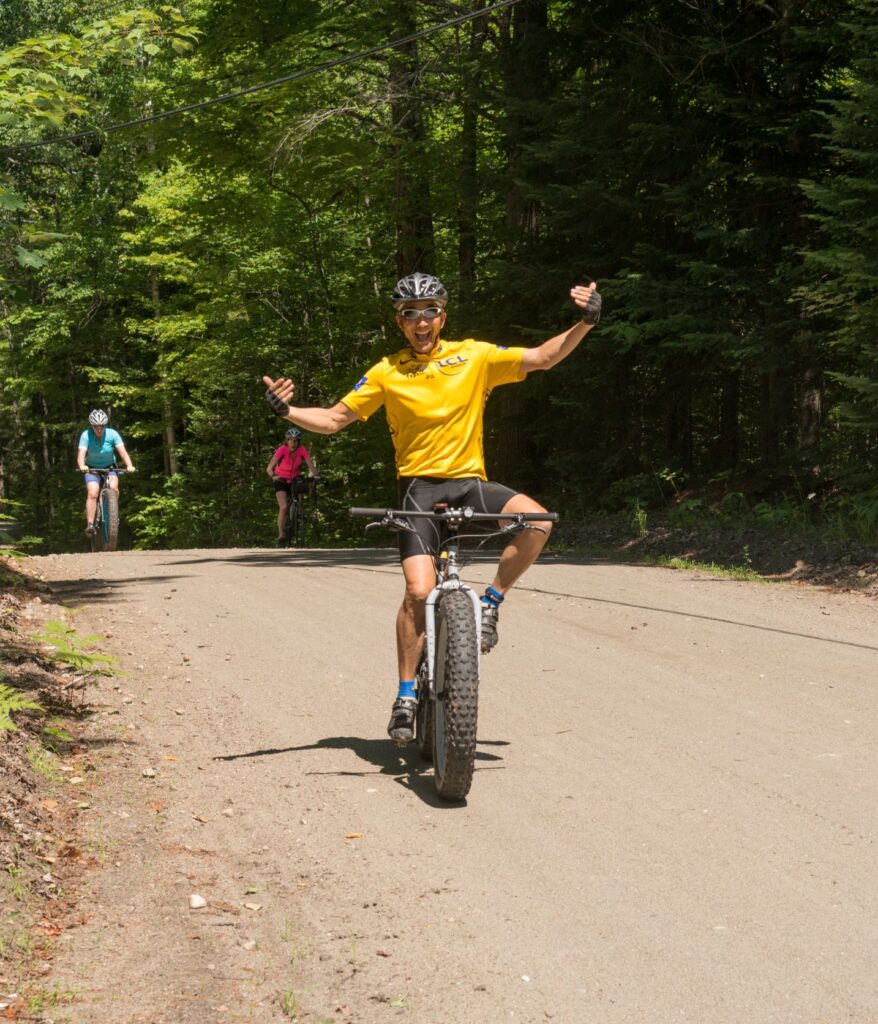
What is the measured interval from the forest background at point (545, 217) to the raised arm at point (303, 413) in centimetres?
235

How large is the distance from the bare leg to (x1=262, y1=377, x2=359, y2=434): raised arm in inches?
31.8

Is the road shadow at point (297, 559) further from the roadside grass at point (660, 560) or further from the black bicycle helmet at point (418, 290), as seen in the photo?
the black bicycle helmet at point (418, 290)

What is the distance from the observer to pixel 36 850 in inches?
216

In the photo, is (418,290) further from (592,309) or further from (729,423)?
(729,423)

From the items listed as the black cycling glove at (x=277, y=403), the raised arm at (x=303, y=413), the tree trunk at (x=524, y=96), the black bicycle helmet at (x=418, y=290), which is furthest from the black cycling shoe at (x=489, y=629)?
the tree trunk at (x=524, y=96)

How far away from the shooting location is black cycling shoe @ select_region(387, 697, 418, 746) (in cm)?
667

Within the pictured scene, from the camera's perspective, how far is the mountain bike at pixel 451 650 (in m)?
6.08

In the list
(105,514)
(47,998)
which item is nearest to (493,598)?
(47,998)

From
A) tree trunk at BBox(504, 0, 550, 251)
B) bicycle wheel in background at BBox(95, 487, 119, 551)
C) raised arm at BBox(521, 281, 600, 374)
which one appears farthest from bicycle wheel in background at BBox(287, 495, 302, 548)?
raised arm at BBox(521, 281, 600, 374)

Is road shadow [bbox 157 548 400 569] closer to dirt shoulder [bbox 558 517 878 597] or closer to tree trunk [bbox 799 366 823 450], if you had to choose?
dirt shoulder [bbox 558 517 878 597]

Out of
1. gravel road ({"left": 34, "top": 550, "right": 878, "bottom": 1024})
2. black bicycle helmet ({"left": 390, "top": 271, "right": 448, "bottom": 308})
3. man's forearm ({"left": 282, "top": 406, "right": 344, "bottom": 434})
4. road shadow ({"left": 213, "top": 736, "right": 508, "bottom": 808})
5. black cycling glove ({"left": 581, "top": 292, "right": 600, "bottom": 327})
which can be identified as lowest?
road shadow ({"left": 213, "top": 736, "right": 508, "bottom": 808})

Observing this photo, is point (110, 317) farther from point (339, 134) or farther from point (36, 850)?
point (36, 850)

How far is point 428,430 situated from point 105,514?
1314 cm

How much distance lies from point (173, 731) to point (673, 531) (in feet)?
37.9
